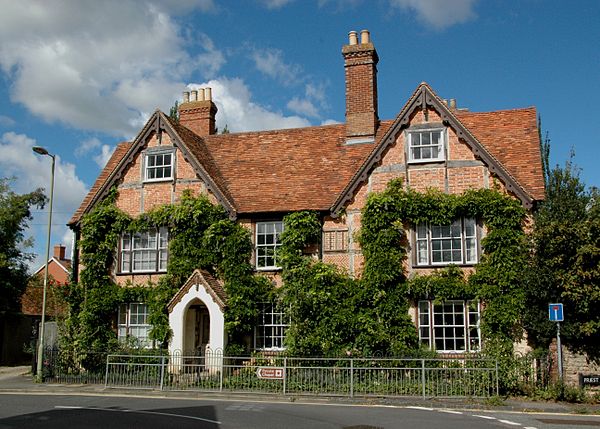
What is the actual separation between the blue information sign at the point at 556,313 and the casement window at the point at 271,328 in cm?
941

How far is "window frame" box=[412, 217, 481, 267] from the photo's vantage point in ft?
70.2

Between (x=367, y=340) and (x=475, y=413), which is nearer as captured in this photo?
(x=475, y=413)

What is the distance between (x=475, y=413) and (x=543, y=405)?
7.56 feet

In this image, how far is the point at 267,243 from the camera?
23.6 meters

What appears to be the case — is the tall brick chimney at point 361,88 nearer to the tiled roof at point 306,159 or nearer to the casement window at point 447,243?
the tiled roof at point 306,159

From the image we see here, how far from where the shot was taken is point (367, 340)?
20875mm

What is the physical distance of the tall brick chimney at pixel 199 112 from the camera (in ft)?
97.1

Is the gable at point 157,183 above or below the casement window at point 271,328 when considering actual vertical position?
above

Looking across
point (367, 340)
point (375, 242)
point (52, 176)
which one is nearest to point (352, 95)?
point (375, 242)

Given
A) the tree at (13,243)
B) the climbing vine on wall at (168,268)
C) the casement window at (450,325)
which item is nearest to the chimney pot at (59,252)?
the tree at (13,243)

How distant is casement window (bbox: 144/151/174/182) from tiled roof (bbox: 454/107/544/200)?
12.6m

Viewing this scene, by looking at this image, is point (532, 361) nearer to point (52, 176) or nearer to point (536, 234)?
point (536, 234)

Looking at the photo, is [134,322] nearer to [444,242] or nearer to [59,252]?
[444,242]

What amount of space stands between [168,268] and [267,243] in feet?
13.3
